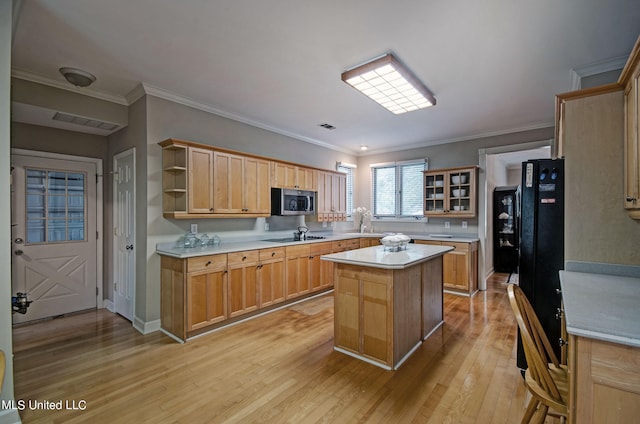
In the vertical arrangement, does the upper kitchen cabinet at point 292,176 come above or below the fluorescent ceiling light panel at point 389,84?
below

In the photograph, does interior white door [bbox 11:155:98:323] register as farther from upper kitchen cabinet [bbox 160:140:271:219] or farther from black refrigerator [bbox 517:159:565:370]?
black refrigerator [bbox 517:159:565:370]

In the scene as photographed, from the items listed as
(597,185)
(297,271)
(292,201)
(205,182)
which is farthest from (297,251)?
(597,185)

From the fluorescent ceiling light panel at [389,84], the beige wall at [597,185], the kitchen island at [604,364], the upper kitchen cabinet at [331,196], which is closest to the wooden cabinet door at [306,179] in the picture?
the upper kitchen cabinet at [331,196]

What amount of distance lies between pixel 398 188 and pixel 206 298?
440 centimetres

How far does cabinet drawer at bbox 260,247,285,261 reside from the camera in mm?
3798

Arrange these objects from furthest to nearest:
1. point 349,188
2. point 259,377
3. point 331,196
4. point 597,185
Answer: point 349,188 < point 331,196 < point 259,377 < point 597,185

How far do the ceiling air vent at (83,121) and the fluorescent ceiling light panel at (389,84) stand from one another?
2943mm

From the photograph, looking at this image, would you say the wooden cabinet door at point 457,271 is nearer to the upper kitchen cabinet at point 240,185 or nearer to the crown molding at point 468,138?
the crown molding at point 468,138

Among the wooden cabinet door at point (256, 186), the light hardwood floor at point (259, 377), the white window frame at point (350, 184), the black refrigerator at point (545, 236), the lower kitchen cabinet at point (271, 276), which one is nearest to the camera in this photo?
the light hardwood floor at point (259, 377)

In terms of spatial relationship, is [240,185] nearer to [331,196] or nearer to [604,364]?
[331,196]

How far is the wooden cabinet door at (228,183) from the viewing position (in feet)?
11.9

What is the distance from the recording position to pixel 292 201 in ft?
15.2

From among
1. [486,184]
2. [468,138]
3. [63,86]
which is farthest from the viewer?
[468,138]

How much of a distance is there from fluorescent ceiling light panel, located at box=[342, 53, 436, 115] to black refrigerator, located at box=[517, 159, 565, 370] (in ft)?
4.53
